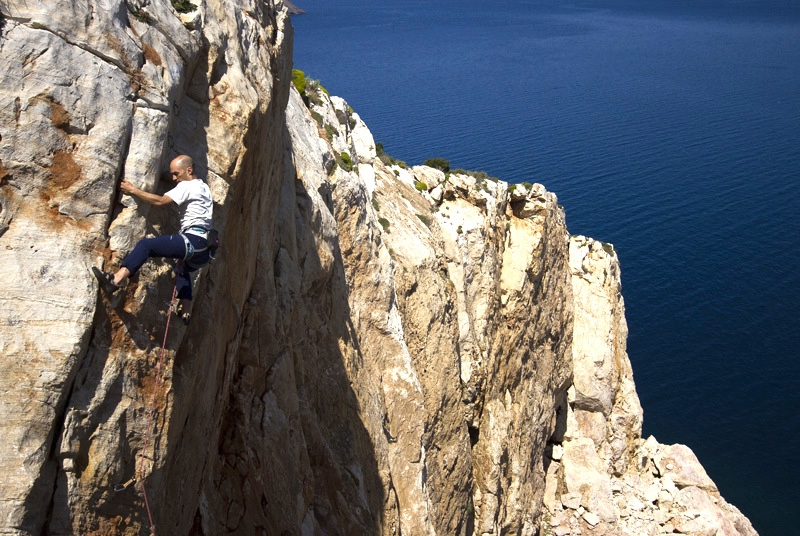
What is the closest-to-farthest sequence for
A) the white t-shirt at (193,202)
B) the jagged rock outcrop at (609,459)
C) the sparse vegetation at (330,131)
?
the white t-shirt at (193,202) < the sparse vegetation at (330,131) < the jagged rock outcrop at (609,459)

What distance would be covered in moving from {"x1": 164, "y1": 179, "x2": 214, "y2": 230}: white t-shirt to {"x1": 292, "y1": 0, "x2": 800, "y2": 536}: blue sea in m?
44.7

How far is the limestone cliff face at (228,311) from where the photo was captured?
24.8 ft

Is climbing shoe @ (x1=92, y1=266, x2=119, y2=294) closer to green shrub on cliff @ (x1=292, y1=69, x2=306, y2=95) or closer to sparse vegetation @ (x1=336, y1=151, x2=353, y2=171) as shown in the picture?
sparse vegetation @ (x1=336, y1=151, x2=353, y2=171)

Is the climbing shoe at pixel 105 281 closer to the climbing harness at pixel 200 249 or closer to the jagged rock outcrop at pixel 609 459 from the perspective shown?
the climbing harness at pixel 200 249

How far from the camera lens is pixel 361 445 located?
1642cm

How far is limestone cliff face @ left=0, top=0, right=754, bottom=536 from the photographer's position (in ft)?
24.8

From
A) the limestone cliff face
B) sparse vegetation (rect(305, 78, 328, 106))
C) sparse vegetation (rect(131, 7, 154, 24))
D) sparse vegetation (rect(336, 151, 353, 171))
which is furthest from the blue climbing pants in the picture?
sparse vegetation (rect(305, 78, 328, 106))

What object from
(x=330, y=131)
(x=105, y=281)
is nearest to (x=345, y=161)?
(x=330, y=131)

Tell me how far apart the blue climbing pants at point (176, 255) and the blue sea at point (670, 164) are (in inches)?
1753

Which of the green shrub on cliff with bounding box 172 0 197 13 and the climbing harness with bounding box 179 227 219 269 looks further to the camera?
the green shrub on cliff with bounding box 172 0 197 13

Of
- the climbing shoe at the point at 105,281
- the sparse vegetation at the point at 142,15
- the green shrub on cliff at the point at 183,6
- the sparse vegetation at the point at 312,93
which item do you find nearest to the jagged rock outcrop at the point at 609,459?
the sparse vegetation at the point at 312,93

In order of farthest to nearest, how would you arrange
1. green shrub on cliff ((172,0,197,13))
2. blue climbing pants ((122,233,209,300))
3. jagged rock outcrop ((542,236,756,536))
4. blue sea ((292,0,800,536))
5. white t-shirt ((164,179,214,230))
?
blue sea ((292,0,800,536)) < jagged rock outcrop ((542,236,756,536)) < green shrub on cliff ((172,0,197,13)) < white t-shirt ((164,179,214,230)) < blue climbing pants ((122,233,209,300))

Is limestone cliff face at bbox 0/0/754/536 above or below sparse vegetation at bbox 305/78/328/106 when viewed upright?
below

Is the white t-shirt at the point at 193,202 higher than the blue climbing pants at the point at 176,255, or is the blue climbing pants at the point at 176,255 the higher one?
the white t-shirt at the point at 193,202
